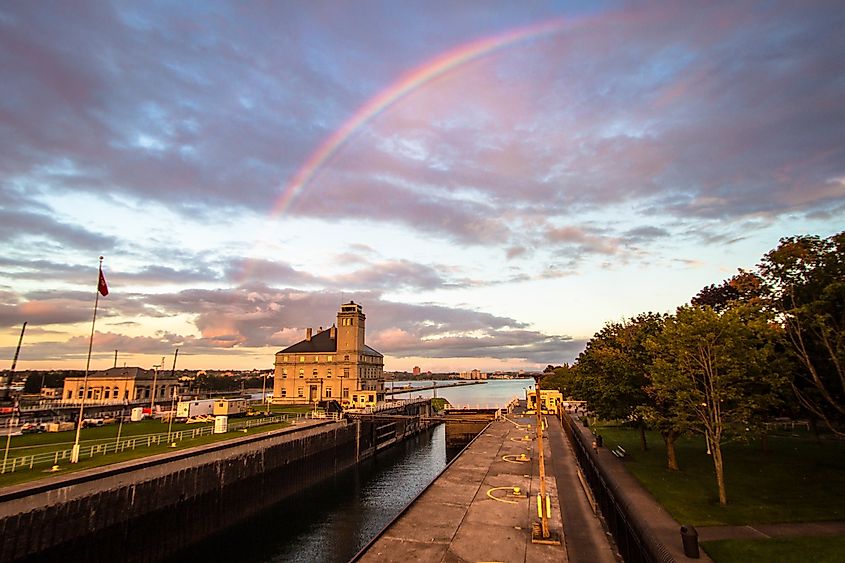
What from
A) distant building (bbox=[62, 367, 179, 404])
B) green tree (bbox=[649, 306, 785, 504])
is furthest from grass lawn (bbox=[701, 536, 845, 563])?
distant building (bbox=[62, 367, 179, 404])

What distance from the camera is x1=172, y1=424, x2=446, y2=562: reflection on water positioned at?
31641 millimetres

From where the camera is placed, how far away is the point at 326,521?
39500mm

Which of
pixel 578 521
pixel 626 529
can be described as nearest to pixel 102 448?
pixel 578 521

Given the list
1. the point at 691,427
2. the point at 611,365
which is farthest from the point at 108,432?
the point at 691,427

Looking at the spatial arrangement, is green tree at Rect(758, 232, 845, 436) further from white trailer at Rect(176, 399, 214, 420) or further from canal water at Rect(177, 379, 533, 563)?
white trailer at Rect(176, 399, 214, 420)

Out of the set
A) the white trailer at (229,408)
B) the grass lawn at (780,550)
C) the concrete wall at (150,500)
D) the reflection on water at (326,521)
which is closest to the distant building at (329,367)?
the white trailer at (229,408)

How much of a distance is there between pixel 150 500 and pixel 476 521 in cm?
2066

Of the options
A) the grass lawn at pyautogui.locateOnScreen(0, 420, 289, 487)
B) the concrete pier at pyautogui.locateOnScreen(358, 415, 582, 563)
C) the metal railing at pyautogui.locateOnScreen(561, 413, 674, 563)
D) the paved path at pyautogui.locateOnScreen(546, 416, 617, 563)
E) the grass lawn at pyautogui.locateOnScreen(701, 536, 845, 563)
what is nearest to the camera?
the metal railing at pyautogui.locateOnScreen(561, 413, 674, 563)

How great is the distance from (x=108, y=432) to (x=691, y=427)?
55.2 metres

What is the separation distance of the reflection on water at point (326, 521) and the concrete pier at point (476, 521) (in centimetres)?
892

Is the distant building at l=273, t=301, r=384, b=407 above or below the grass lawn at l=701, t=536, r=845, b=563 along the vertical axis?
above

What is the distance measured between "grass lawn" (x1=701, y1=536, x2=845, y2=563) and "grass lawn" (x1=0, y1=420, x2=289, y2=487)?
34.5 m

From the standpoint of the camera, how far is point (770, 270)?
27797 mm

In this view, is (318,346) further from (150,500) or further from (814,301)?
(814,301)
